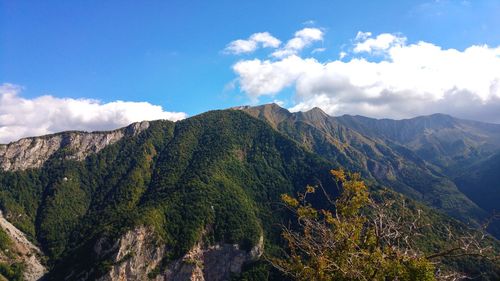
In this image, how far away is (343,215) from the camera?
24.6 m

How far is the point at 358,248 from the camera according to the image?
23688 mm

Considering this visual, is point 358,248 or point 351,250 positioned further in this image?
point 358,248

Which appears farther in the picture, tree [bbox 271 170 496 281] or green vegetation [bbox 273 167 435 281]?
green vegetation [bbox 273 167 435 281]

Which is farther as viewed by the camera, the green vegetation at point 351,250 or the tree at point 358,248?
the green vegetation at point 351,250

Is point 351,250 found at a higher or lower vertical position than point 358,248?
higher

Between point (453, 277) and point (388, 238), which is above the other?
point (388, 238)

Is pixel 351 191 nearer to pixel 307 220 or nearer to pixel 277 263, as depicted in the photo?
pixel 307 220

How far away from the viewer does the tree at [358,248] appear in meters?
19.9

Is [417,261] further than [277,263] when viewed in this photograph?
No

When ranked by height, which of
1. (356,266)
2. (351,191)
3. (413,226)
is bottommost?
(356,266)

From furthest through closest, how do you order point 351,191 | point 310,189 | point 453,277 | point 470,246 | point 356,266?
point 310,189 → point 351,191 → point 453,277 → point 356,266 → point 470,246

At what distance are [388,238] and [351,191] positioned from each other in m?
3.33

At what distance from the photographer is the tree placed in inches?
783

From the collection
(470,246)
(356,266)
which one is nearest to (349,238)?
(356,266)
